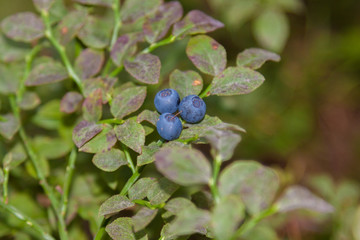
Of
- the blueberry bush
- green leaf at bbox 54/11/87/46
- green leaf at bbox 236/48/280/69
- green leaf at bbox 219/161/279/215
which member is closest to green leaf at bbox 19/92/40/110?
the blueberry bush

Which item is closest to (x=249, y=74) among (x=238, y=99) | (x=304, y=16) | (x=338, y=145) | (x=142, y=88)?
(x=142, y=88)

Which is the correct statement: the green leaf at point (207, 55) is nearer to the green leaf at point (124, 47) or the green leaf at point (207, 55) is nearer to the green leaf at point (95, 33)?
the green leaf at point (124, 47)

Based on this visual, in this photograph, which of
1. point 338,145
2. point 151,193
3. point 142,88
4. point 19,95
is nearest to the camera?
point 151,193

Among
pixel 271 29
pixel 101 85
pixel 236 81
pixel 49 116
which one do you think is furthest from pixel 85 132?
pixel 271 29

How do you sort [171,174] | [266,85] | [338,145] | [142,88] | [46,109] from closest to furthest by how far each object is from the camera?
[171,174] < [142,88] < [46,109] < [266,85] < [338,145]

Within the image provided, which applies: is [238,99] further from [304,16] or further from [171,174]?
[171,174]

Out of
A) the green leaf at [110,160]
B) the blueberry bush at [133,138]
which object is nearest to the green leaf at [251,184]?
the blueberry bush at [133,138]
